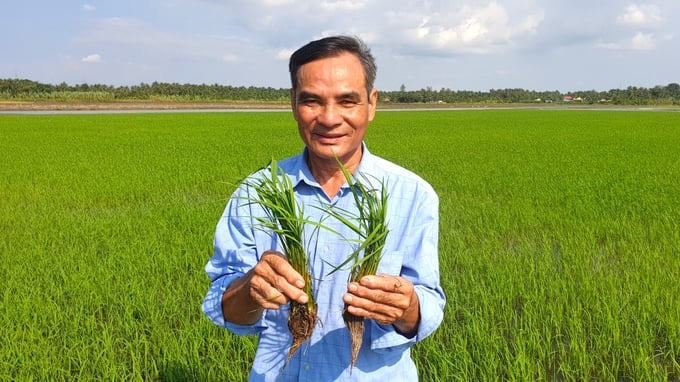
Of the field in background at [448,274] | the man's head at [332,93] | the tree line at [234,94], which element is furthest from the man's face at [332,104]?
the tree line at [234,94]

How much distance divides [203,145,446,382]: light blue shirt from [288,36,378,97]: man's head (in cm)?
21

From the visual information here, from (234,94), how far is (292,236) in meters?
72.5

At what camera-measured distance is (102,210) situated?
6.99m

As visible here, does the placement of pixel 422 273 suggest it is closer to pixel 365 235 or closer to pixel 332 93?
pixel 365 235

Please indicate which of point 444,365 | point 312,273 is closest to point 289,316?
point 312,273

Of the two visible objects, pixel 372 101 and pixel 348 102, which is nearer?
pixel 348 102

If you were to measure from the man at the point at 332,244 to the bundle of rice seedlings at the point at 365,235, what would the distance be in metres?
0.05

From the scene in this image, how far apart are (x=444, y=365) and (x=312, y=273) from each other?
1616 mm

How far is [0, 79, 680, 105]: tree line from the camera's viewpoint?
5694cm

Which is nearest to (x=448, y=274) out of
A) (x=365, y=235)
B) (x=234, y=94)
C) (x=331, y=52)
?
(x=365, y=235)

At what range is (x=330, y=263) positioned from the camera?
1.37 m

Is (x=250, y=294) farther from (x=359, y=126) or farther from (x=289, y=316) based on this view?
(x=359, y=126)

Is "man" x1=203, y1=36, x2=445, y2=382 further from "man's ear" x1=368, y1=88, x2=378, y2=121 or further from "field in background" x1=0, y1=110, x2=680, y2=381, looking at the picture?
"field in background" x1=0, y1=110, x2=680, y2=381

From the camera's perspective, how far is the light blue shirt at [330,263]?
4.37ft
